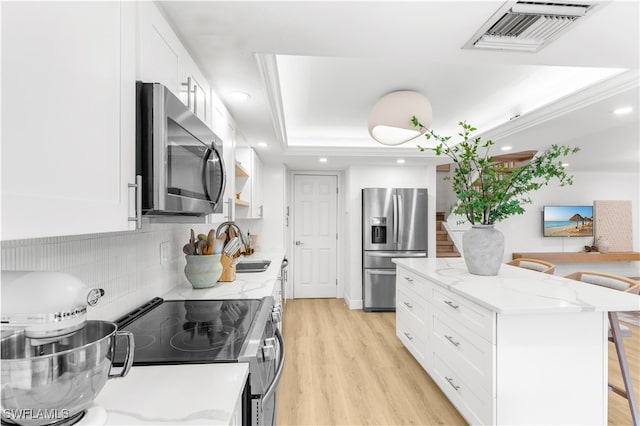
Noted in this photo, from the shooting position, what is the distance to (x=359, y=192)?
191 inches

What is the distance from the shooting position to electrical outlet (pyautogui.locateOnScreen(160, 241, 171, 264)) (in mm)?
1811

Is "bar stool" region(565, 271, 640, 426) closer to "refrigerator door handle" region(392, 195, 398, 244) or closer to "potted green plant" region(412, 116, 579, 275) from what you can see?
"potted green plant" region(412, 116, 579, 275)

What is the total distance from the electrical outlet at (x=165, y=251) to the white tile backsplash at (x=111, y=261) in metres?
0.03

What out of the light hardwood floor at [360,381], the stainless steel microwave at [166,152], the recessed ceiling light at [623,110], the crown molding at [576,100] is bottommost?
the light hardwood floor at [360,381]

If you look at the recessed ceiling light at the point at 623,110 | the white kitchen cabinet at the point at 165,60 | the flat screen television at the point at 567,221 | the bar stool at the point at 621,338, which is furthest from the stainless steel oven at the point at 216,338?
the flat screen television at the point at 567,221

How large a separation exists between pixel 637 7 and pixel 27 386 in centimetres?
205

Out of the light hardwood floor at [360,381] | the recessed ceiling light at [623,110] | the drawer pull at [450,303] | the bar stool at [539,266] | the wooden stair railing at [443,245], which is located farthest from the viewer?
the wooden stair railing at [443,245]

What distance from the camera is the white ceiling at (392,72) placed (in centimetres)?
121

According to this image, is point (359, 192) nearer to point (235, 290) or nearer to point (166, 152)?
point (235, 290)

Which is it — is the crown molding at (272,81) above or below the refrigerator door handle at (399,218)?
above

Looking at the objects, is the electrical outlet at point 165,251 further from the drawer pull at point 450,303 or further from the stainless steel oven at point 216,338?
the drawer pull at point 450,303

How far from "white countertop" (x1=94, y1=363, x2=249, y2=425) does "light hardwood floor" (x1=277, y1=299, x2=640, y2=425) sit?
1446mm

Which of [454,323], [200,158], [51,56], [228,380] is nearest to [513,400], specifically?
[454,323]

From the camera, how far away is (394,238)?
4.68 m
